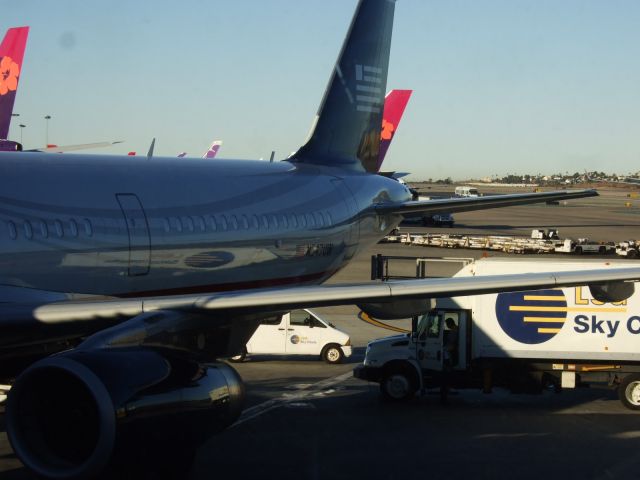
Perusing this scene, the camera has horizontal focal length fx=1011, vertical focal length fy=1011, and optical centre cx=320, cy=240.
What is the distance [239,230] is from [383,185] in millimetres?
6921

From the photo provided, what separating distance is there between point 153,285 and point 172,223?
1.26 m

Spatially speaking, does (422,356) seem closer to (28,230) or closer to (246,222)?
(246,222)

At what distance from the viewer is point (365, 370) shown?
842 inches

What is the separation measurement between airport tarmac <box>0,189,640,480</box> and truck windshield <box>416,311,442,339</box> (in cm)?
139

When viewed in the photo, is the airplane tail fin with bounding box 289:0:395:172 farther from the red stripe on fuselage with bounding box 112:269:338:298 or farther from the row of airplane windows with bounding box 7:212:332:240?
the red stripe on fuselage with bounding box 112:269:338:298

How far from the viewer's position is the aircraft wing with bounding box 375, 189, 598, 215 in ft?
68.0

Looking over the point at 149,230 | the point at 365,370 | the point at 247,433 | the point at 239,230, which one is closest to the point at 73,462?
the point at 149,230

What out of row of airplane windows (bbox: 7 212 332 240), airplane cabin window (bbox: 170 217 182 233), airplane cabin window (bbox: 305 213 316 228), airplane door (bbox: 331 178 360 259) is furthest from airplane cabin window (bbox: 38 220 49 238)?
airplane door (bbox: 331 178 360 259)

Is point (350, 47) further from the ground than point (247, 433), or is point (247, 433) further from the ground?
point (350, 47)

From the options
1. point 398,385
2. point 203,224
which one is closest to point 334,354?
point 398,385

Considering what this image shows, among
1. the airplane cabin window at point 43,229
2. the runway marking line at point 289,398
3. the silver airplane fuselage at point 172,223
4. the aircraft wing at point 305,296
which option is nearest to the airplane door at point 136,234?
the silver airplane fuselage at point 172,223

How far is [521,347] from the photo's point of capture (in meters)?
21.1

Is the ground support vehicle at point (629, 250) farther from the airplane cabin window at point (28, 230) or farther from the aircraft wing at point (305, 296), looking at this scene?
the airplane cabin window at point (28, 230)

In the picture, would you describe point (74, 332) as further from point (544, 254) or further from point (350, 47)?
point (544, 254)
